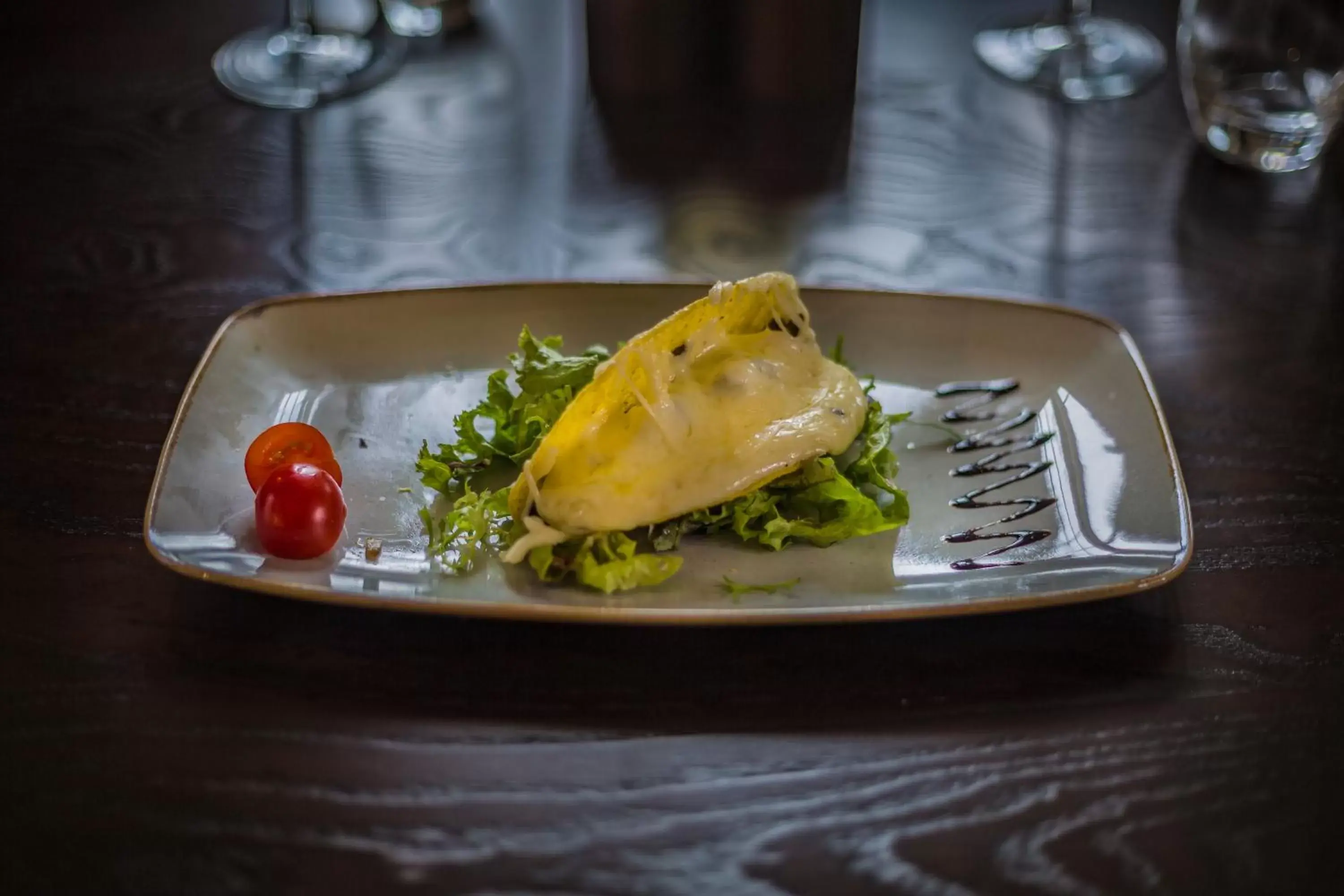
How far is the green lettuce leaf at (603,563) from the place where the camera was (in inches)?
51.5

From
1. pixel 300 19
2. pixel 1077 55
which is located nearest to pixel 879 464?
pixel 1077 55

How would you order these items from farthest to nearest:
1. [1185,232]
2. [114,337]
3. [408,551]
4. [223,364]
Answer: [1185,232], [114,337], [223,364], [408,551]

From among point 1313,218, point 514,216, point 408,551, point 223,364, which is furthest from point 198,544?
point 1313,218

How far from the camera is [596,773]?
3.97 ft

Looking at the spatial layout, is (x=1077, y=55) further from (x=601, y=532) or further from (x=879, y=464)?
(x=601, y=532)

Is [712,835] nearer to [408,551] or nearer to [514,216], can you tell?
[408,551]

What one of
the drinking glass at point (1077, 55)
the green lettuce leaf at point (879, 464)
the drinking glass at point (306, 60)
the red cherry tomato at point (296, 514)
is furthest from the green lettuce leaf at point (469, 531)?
the drinking glass at point (1077, 55)

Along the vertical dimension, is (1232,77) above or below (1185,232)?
above

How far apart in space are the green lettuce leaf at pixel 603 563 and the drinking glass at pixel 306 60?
1.58 metres

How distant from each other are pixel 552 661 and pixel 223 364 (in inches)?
22.9

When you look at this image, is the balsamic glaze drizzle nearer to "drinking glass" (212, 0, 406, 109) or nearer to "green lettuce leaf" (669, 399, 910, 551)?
"green lettuce leaf" (669, 399, 910, 551)

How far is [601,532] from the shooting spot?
135cm

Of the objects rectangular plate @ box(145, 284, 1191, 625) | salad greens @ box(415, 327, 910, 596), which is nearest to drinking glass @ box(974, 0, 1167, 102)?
rectangular plate @ box(145, 284, 1191, 625)

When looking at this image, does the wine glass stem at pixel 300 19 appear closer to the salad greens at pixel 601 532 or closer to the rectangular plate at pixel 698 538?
the rectangular plate at pixel 698 538
